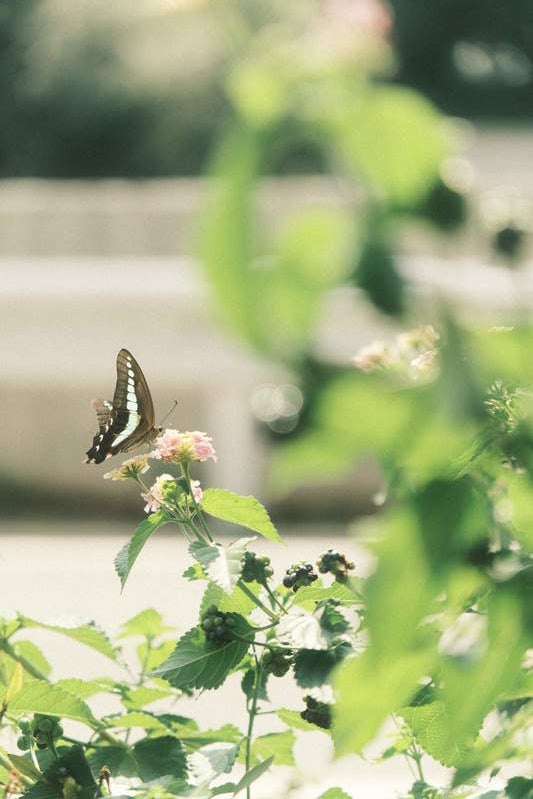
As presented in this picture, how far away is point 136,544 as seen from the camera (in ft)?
1.48

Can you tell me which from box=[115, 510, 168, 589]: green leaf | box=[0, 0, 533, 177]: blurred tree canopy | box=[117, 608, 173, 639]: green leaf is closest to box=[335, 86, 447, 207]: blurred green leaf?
box=[115, 510, 168, 589]: green leaf

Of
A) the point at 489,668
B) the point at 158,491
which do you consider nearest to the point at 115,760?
the point at 158,491

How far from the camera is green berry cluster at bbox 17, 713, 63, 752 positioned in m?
0.43

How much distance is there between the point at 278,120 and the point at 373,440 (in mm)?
54

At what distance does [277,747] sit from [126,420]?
0.25m

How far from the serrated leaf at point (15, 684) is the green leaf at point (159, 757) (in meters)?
0.05

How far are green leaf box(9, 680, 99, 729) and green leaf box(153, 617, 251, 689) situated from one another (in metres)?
0.03

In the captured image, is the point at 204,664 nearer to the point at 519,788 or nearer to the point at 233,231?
the point at 519,788

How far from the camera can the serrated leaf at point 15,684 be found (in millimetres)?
404

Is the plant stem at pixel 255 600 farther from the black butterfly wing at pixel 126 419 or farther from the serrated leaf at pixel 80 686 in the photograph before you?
the black butterfly wing at pixel 126 419

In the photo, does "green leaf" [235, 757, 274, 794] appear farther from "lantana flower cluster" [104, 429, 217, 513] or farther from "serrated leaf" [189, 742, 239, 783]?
"lantana flower cluster" [104, 429, 217, 513]

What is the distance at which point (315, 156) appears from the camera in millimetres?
172

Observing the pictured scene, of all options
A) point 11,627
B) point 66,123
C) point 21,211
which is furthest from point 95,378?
point 66,123

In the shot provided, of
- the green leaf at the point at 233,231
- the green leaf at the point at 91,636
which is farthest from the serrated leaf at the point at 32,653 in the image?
the green leaf at the point at 233,231
